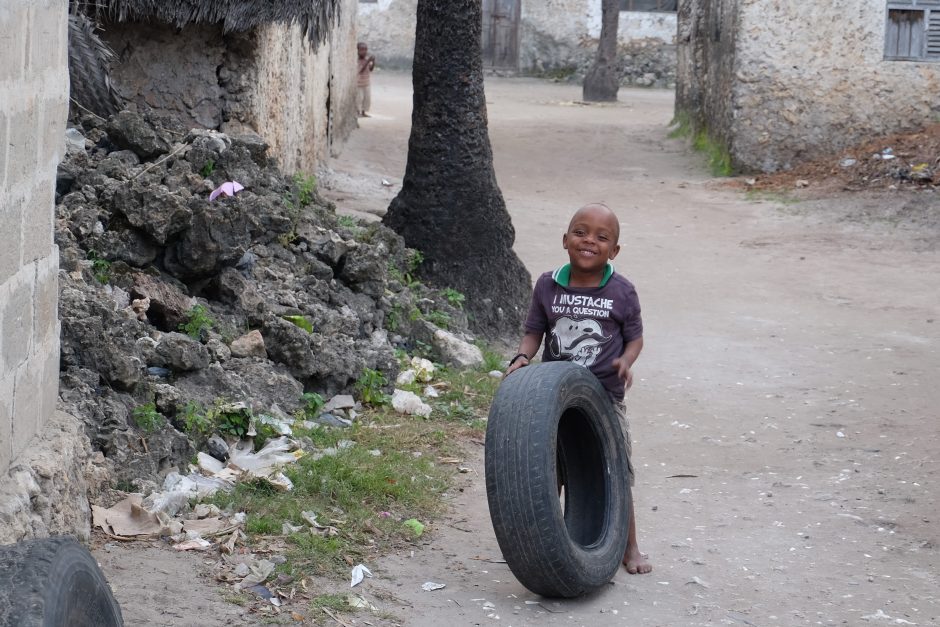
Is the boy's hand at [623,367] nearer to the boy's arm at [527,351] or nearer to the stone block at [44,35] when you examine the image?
the boy's arm at [527,351]

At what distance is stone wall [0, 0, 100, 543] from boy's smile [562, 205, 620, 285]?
179cm

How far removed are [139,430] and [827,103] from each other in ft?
39.7

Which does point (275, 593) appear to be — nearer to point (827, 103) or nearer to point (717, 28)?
point (827, 103)

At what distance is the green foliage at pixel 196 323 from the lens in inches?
216

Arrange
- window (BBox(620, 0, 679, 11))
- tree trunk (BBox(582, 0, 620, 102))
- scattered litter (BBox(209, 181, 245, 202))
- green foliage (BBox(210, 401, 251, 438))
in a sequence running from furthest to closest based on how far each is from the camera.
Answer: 1. window (BBox(620, 0, 679, 11))
2. tree trunk (BBox(582, 0, 620, 102))
3. scattered litter (BBox(209, 181, 245, 202))
4. green foliage (BBox(210, 401, 251, 438))

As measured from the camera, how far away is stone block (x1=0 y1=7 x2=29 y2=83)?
3.12 m

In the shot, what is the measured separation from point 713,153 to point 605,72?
9.81m

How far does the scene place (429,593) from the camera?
4.00 metres

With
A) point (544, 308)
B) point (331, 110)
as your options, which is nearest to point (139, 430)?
point (544, 308)

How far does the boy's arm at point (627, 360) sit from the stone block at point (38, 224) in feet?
6.56

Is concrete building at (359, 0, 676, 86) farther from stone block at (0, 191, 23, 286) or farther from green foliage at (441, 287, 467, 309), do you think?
stone block at (0, 191, 23, 286)

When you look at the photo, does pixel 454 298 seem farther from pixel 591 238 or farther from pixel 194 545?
pixel 194 545

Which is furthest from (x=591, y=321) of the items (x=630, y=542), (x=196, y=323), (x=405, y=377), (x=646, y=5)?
(x=646, y=5)

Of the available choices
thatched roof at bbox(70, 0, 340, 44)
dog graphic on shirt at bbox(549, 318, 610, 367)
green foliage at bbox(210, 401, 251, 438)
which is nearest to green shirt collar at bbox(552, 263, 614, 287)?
dog graphic on shirt at bbox(549, 318, 610, 367)
